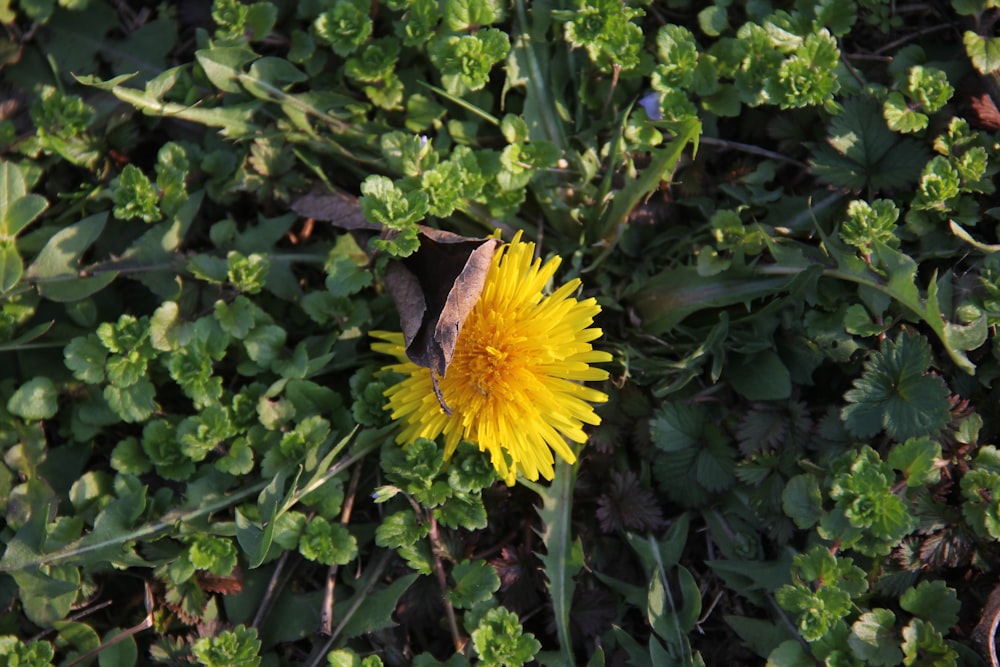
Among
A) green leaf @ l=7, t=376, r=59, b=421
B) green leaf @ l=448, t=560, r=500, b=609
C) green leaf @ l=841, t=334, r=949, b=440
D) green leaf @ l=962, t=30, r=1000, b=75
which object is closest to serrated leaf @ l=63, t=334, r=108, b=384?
green leaf @ l=7, t=376, r=59, b=421

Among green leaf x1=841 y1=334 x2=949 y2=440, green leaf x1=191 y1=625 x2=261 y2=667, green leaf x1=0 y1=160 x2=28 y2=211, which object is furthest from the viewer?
green leaf x1=0 y1=160 x2=28 y2=211

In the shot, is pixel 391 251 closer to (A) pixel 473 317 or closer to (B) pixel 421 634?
(A) pixel 473 317

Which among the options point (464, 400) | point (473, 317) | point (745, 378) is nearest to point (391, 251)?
point (473, 317)

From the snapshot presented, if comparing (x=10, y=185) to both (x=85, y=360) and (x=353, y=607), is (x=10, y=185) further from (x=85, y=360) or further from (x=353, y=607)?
(x=353, y=607)

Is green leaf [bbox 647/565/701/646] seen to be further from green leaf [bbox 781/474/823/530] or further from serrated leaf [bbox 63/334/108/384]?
serrated leaf [bbox 63/334/108/384]

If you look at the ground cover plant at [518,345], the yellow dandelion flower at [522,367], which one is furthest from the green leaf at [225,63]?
the yellow dandelion flower at [522,367]

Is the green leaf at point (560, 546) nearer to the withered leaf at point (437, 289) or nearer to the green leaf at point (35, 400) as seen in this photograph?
the withered leaf at point (437, 289)
